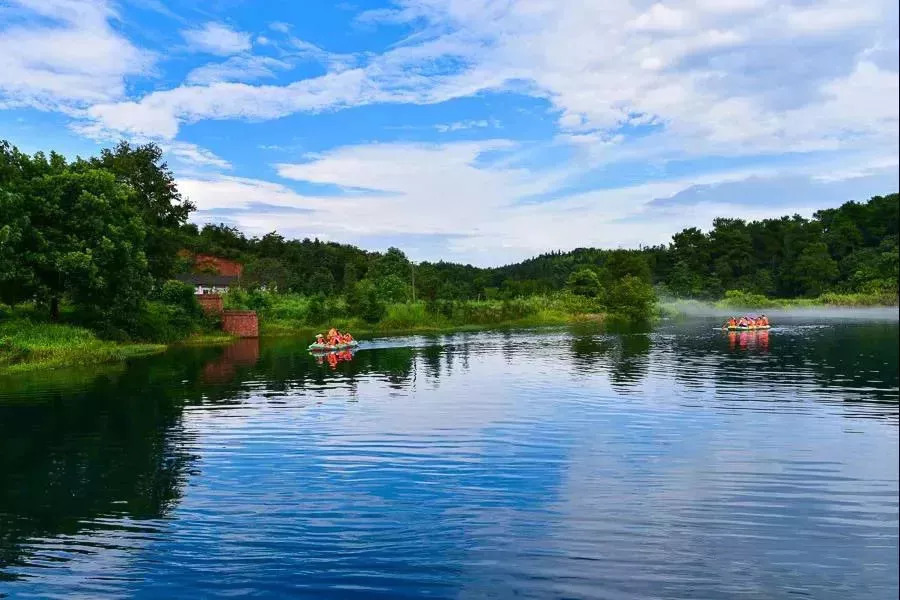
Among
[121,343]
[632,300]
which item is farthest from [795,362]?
[632,300]

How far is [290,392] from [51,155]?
26061mm

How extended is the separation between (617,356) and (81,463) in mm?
23457

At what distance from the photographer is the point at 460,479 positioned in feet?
36.3

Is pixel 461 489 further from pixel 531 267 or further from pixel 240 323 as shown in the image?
pixel 531 267

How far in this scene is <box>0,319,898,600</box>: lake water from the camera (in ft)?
24.2

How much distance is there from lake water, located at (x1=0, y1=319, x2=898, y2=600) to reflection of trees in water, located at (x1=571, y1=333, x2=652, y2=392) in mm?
1542

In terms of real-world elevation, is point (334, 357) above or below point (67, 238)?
below

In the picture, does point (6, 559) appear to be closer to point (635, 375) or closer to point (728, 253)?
point (635, 375)

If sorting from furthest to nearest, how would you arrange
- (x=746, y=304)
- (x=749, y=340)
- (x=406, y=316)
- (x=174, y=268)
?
(x=746, y=304), (x=406, y=316), (x=174, y=268), (x=749, y=340)

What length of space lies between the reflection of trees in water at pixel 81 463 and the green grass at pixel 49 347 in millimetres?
9981

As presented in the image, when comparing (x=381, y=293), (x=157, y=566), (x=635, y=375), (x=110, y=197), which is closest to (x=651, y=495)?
(x=157, y=566)

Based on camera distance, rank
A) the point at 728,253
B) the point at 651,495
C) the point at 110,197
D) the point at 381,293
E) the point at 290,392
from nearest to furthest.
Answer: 1. the point at 651,495
2. the point at 290,392
3. the point at 110,197
4. the point at 381,293
5. the point at 728,253

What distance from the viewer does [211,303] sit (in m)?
49.1

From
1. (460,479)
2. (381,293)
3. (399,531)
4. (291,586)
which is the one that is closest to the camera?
(291,586)
